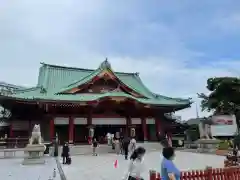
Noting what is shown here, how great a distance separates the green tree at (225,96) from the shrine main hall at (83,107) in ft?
19.9

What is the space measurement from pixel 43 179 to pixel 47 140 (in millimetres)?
14545

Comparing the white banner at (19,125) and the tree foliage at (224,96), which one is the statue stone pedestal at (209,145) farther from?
Answer: the white banner at (19,125)

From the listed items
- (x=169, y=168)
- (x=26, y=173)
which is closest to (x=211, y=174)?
(x=169, y=168)

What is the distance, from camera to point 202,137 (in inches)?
891

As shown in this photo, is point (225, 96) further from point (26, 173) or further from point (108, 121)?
point (26, 173)

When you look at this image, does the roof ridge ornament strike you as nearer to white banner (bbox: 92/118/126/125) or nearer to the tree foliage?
white banner (bbox: 92/118/126/125)

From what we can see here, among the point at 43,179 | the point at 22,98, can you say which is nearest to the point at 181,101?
the point at 22,98

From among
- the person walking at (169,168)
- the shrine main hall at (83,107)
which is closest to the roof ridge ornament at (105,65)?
the shrine main hall at (83,107)

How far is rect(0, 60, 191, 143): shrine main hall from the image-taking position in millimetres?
24591

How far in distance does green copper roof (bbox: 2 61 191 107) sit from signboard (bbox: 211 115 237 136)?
13.0ft

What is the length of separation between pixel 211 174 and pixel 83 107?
1974 centimetres

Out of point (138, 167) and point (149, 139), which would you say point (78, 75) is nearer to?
point (149, 139)

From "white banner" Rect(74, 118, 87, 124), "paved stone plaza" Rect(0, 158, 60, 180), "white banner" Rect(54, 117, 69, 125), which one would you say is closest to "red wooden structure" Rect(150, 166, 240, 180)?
"paved stone plaza" Rect(0, 158, 60, 180)

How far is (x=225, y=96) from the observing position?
33.7m
